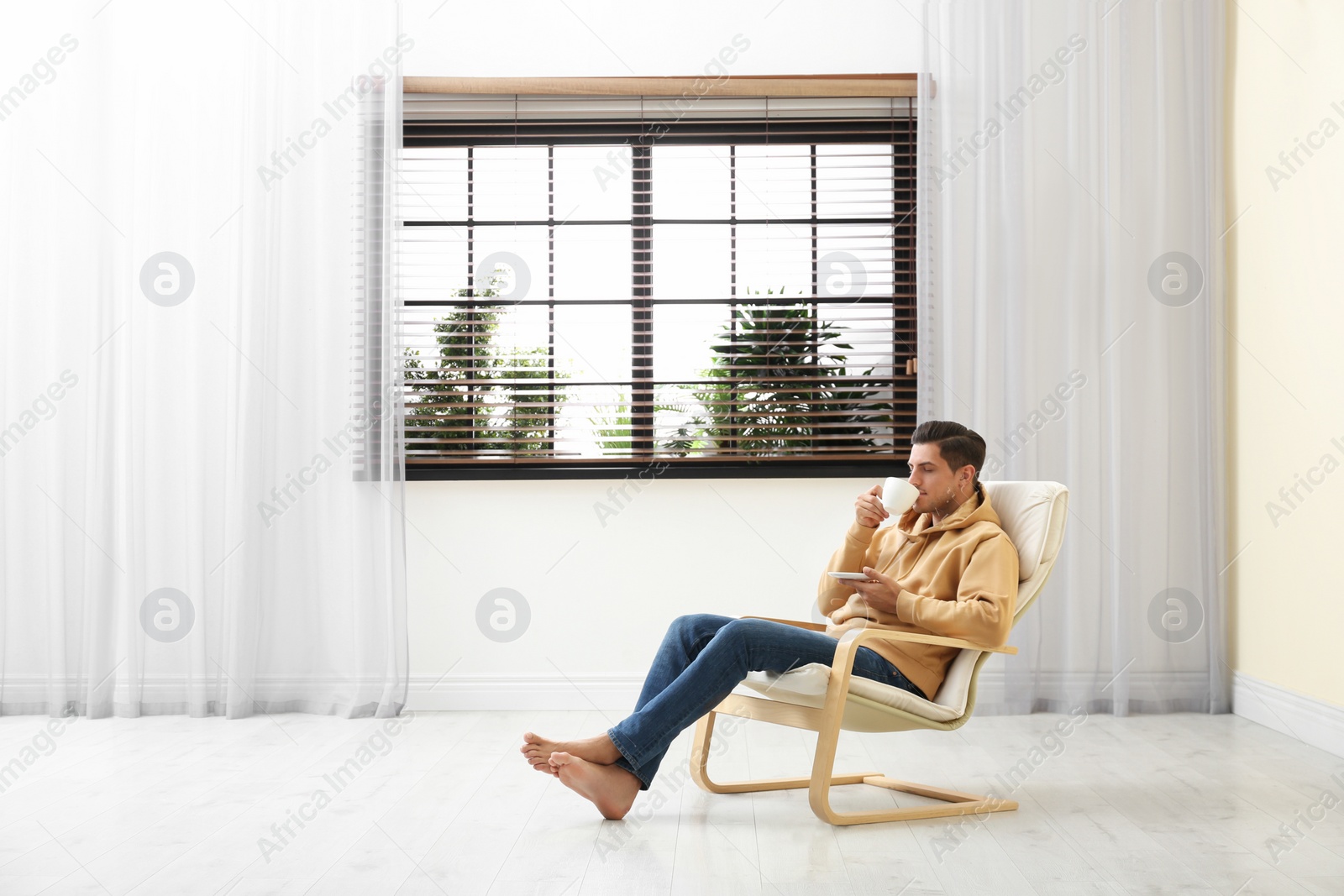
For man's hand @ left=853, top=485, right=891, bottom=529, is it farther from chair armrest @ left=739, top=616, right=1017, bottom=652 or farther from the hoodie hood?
chair armrest @ left=739, top=616, right=1017, bottom=652

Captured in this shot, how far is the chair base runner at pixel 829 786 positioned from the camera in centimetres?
224

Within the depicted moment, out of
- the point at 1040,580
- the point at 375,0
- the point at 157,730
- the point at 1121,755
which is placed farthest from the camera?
the point at 375,0

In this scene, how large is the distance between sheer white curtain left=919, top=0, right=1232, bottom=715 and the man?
1.03m

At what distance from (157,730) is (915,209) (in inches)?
126

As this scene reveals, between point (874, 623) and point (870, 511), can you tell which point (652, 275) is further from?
point (874, 623)

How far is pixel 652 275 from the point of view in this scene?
3.81 m

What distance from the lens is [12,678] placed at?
3.62m

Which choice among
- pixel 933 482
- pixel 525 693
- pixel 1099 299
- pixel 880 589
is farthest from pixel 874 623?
pixel 1099 299

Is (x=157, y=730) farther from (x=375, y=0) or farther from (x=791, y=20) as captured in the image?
(x=791, y=20)

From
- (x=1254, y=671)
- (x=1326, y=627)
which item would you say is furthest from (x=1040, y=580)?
(x=1254, y=671)

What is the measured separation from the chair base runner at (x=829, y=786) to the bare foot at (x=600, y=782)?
0.29 metres

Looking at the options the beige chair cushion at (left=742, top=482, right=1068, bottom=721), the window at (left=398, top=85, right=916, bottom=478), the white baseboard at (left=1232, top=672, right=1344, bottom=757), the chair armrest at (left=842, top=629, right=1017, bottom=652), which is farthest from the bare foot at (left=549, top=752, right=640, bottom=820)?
the white baseboard at (left=1232, top=672, right=1344, bottom=757)

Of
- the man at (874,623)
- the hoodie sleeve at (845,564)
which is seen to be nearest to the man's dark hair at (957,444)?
the man at (874,623)

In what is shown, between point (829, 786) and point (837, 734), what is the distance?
0.20 metres
